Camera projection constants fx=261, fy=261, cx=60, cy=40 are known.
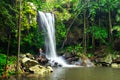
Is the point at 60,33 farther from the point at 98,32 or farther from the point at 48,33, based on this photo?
the point at 98,32

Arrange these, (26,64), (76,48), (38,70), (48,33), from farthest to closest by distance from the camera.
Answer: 1. (76,48)
2. (48,33)
3. (26,64)
4. (38,70)

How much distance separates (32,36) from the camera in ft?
109

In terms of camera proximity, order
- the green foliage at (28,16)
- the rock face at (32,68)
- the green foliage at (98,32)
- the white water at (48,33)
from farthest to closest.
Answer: the green foliage at (98,32) → the white water at (48,33) → the green foliage at (28,16) → the rock face at (32,68)

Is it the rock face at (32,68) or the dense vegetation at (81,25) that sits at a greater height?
the dense vegetation at (81,25)

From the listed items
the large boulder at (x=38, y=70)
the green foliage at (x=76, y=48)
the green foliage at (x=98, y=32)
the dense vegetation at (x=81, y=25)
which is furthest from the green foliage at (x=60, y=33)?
the large boulder at (x=38, y=70)

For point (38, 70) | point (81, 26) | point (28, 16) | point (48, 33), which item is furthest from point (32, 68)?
point (81, 26)

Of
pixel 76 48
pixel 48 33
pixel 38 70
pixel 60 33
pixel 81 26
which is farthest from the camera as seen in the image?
pixel 81 26

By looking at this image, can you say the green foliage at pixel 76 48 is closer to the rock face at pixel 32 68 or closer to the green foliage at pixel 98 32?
the green foliage at pixel 98 32

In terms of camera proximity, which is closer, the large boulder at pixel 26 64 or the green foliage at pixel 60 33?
the large boulder at pixel 26 64

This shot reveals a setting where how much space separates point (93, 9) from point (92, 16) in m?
1.16

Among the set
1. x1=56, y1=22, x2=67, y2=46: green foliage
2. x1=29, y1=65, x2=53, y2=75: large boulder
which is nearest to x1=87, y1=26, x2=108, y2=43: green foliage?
x1=56, y1=22, x2=67, y2=46: green foliage

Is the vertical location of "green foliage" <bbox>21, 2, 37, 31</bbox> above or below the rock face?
above

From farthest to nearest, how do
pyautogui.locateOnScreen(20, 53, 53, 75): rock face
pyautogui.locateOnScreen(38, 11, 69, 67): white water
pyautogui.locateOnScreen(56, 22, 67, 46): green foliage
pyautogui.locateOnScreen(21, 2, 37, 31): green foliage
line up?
1. pyautogui.locateOnScreen(56, 22, 67, 46): green foliage
2. pyautogui.locateOnScreen(38, 11, 69, 67): white water
3. pyautogui.locateOnScreen(21, 2, 37, 31): green foliage
4. pyautogui.locateOnScreen(20, 53, 53, 75): rock face

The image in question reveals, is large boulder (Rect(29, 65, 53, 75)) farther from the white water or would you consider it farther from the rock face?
the white water
